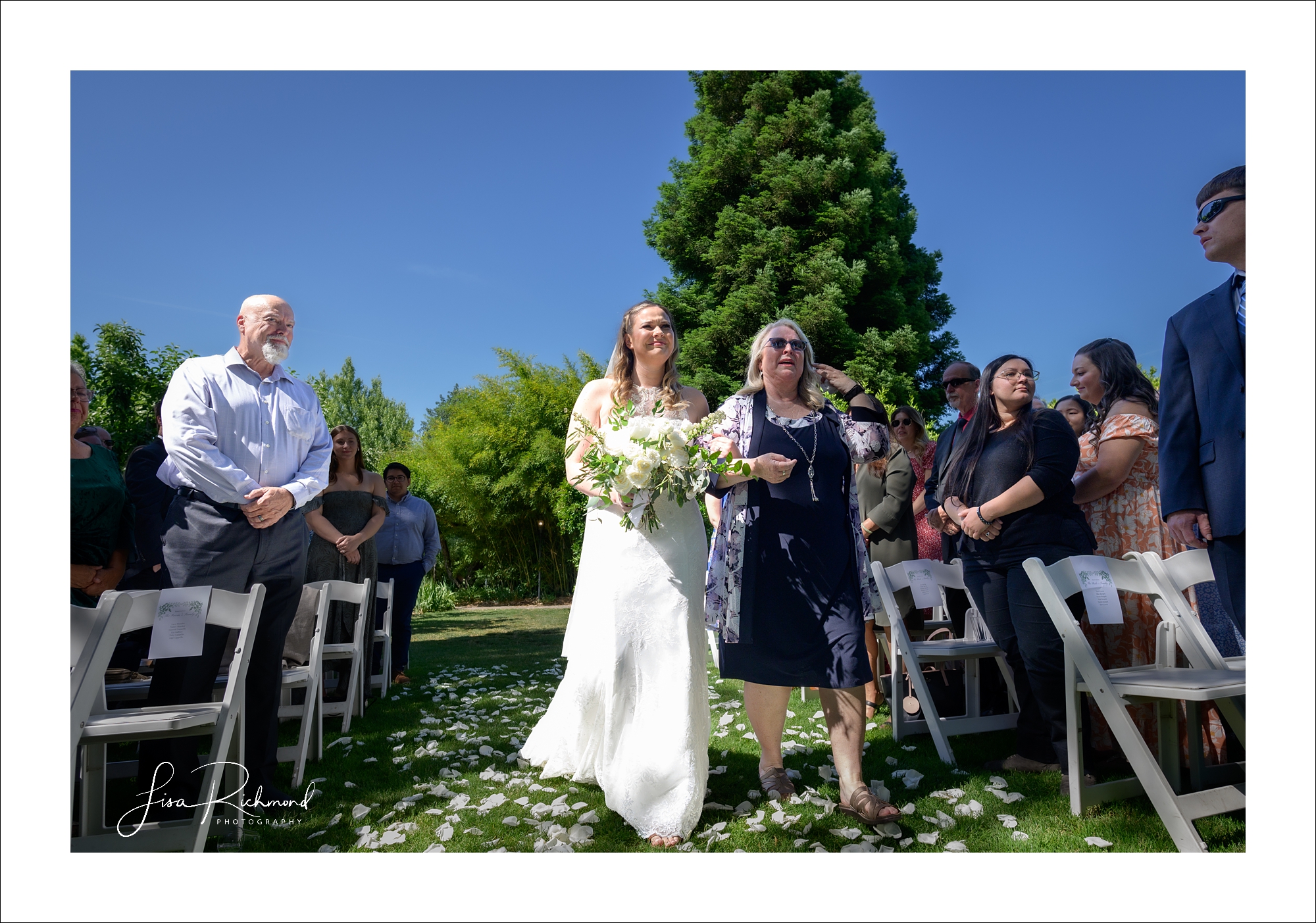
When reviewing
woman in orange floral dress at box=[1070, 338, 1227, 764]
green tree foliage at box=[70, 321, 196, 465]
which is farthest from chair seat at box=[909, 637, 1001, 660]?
green tree foliage at box=[70, 321, 196, 465]

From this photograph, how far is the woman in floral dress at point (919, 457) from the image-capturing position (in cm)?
→ 581

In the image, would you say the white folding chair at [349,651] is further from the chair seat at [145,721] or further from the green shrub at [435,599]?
the green shrub at [435,599]

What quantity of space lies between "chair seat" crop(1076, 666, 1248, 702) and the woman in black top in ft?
1.83

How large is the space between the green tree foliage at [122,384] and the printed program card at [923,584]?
5728mm

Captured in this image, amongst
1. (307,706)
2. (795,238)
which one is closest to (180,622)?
(307,706)

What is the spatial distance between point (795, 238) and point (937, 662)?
9295 mm

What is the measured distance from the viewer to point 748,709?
132 inches

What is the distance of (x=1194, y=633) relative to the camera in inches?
119

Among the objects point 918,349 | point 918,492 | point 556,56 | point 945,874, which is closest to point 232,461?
point 556,56

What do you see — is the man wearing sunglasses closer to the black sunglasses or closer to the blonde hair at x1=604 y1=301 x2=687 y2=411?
the black sunglasses

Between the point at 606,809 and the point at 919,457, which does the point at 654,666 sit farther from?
the point at 919,457

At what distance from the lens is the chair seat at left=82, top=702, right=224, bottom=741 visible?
2.47m

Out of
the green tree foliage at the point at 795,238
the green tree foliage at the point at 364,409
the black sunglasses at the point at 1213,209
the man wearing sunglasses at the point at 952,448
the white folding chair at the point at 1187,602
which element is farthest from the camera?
the green tree foliage at the point at 364,409

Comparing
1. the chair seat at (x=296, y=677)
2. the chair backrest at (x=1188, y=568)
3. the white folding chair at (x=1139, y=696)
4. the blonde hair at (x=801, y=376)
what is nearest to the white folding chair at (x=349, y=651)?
the chair seat at (x=296, y=677)
